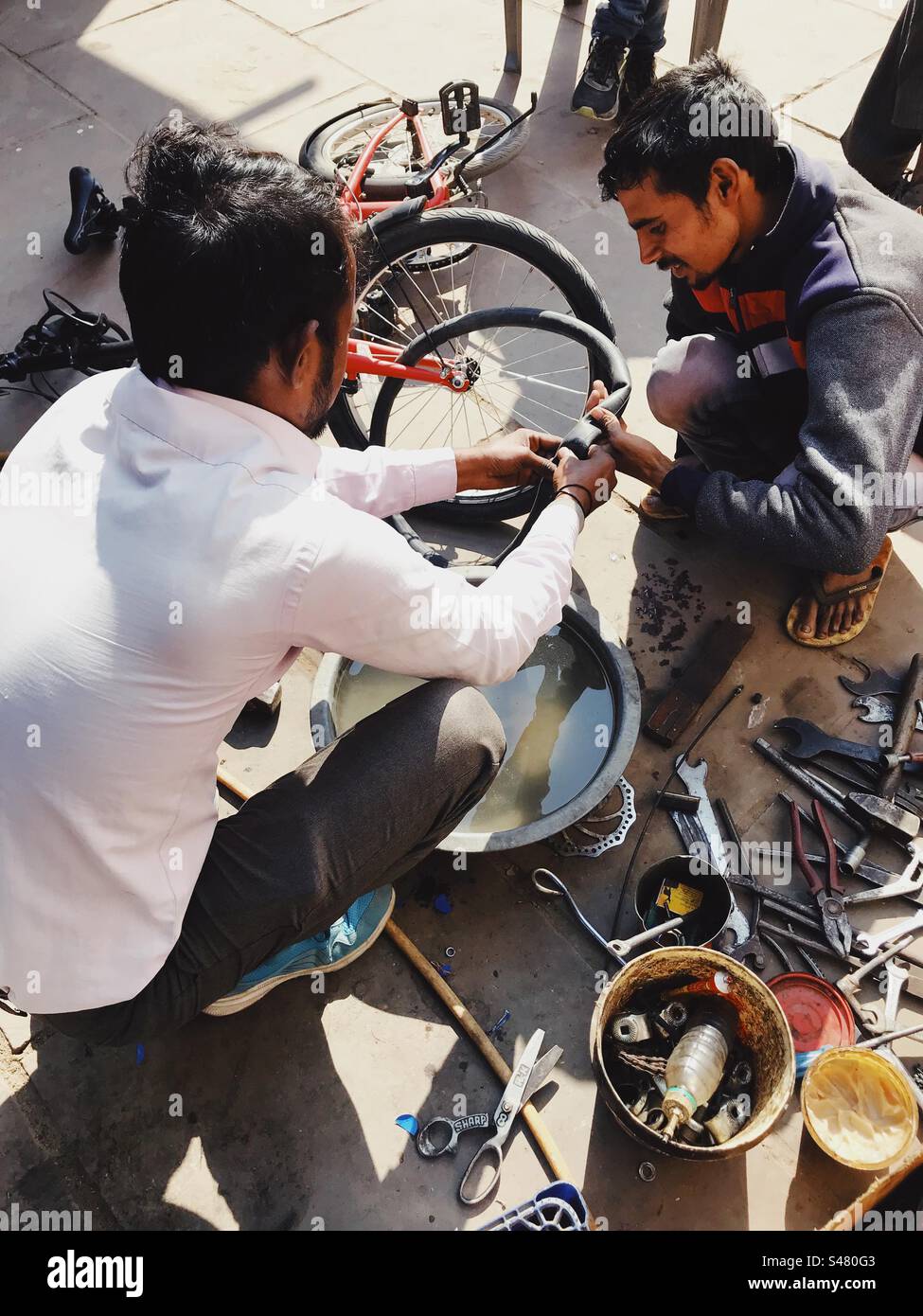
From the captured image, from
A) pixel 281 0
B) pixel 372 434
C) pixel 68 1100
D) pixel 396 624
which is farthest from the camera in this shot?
pixel 281 0

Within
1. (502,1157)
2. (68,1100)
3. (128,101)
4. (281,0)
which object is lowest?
(68,1100)

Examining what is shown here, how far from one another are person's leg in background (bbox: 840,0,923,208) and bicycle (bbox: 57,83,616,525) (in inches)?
53.7

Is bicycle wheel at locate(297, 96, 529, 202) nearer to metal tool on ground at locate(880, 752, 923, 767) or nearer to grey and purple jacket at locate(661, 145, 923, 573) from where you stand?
grey and purple jacket at locate(661, 145, 923, 573)

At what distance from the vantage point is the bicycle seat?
3930 mm

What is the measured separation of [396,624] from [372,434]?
161 centimetres

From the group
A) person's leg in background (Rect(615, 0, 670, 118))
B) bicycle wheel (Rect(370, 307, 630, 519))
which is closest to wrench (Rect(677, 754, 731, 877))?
bicycle wheel (Rect(370, 307, 630, 519))

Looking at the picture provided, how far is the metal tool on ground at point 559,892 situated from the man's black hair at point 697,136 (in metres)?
1.74

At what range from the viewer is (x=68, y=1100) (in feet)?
6.86

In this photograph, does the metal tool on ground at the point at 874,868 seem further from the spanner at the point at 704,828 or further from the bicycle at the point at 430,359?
the bicycle at the point at 430,359

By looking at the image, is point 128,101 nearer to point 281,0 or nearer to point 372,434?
point 281,0

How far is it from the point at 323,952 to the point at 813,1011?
1.17m

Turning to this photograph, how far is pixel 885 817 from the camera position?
232 centimetres

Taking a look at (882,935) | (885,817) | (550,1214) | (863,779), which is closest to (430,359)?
(863,779)

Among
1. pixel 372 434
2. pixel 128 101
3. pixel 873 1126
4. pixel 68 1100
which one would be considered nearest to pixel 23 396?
pixel 372 434
